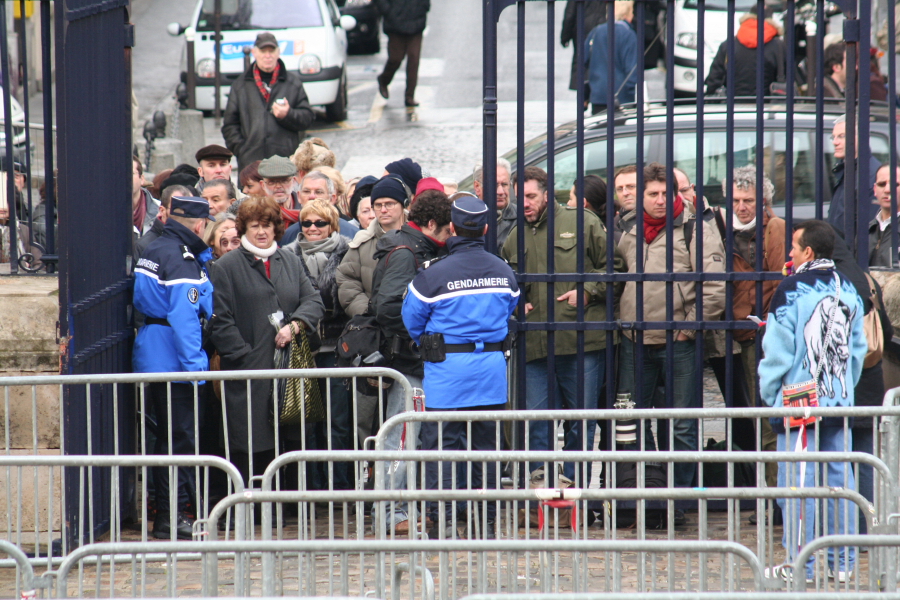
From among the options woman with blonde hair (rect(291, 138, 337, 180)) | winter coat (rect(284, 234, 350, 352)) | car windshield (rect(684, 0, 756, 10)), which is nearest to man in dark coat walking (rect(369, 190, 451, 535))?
winter coat (rect(284, 234, 350, 352))

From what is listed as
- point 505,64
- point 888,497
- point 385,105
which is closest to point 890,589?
point 888,497

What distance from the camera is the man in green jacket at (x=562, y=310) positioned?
6.64 m

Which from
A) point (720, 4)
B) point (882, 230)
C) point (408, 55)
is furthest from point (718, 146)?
point (408, 55)

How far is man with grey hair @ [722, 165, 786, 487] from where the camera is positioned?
6.54 m

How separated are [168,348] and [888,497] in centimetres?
365

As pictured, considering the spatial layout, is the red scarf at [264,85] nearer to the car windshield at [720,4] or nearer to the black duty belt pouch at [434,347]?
the black duty belt pouch at [434,347]

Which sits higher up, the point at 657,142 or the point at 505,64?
the point at 505,64

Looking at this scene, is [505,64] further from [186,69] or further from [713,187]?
[713,187]

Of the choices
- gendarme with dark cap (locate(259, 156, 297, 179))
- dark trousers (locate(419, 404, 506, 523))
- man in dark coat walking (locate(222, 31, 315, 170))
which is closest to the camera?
dark trousers (locate(419, 404, 506, 523))

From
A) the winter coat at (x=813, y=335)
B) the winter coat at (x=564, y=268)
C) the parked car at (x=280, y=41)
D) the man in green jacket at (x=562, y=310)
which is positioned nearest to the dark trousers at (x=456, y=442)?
the man in green jacket at (x=562, y=310)

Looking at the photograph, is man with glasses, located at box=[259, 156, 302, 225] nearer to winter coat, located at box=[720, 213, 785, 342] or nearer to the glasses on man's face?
the glasses on man's face

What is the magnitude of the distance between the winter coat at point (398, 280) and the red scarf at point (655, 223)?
1142 mm

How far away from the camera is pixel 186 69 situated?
55.0ft

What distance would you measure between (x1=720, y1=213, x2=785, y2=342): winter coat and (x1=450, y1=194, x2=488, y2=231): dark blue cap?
1.45 m
